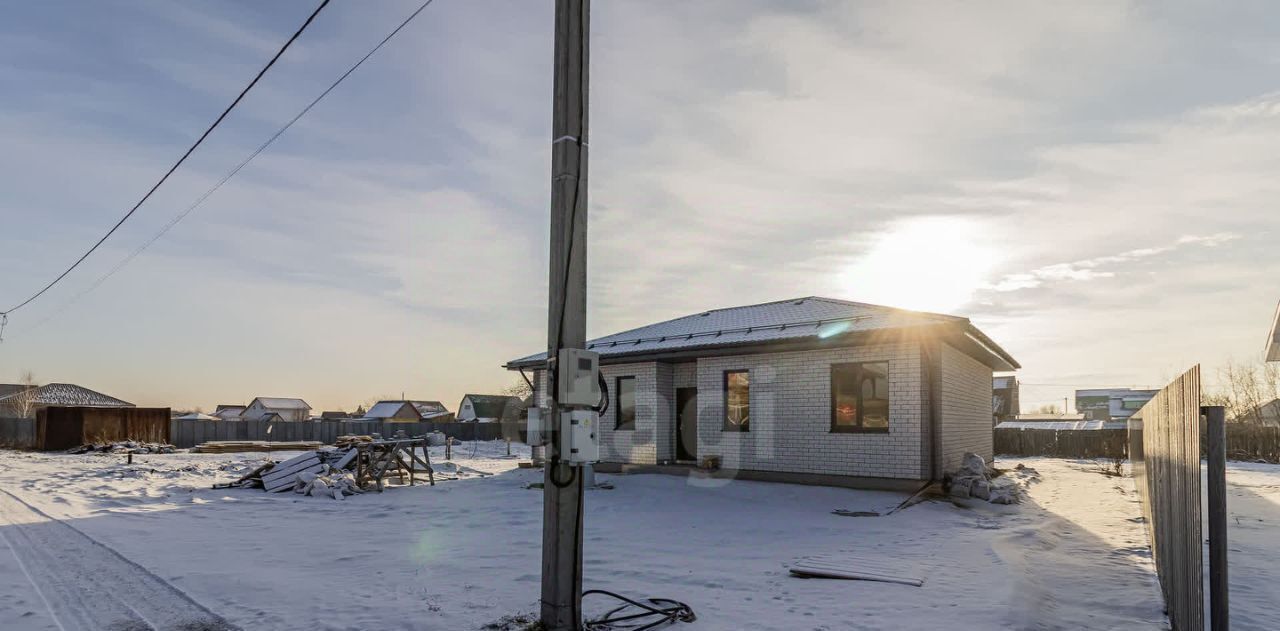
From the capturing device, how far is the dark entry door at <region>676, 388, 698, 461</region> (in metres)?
17.7

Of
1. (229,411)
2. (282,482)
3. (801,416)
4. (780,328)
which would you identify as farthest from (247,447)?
(229,411)

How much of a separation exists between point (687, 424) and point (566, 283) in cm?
1259

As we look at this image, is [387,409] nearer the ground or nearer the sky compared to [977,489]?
nearer the ground

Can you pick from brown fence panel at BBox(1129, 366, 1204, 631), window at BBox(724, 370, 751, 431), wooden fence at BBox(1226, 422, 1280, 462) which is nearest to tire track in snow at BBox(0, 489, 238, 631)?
brown fence panel at BBox(1129, 366, 1204, 631)

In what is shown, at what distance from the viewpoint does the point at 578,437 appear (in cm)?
545

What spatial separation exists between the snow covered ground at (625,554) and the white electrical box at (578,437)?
1659 millimetres

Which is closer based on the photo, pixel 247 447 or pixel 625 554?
pixel 625 554

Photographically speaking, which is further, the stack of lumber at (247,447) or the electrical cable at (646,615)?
the stack of lumber at (247,447)

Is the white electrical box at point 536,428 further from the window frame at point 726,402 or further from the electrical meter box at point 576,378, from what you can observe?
the window frame at point 726,402

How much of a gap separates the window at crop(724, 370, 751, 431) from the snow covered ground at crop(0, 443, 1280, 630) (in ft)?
4.51

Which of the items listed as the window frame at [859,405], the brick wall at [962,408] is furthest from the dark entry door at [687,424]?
the brick wall at [962,408]

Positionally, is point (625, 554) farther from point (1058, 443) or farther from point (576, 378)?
point (1058, 443)

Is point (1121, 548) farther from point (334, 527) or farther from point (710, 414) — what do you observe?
point (334, 527)

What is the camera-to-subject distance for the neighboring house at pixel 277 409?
3703 inches
